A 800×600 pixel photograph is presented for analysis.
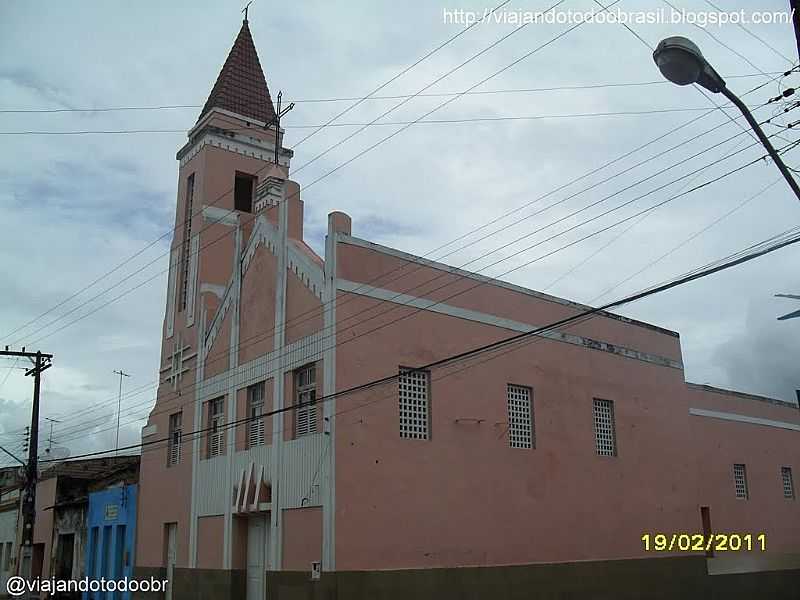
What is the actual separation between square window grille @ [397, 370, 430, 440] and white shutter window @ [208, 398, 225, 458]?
6186 mm

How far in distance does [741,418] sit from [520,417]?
46.8 ft

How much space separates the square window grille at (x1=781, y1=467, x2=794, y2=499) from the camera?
32.7 m

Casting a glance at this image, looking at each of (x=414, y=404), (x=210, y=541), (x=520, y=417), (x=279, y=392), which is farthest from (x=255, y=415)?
(x=520, y=417)

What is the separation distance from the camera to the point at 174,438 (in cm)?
2575

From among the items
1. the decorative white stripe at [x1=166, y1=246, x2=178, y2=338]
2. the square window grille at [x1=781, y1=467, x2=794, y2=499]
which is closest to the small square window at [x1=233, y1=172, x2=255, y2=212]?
the decorative white stripe at [x1=166, y1=246, x2=178, y2=338]

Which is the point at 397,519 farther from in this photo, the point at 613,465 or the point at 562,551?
the point at 613,465

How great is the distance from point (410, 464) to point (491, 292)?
5834 mm

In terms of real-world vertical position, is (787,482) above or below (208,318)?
below

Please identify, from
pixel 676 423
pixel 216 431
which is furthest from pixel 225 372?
pixel 676 423

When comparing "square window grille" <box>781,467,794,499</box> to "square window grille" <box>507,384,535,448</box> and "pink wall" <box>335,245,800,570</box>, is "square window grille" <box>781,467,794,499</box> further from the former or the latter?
"square window grille" <box>507,384,535,448</box>

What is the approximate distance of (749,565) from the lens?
94.8 feet

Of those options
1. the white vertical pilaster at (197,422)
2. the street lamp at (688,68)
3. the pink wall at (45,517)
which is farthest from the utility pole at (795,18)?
Answer: the pink wall at (45,517)

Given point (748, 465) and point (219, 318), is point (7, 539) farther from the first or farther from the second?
point (748, 465)
